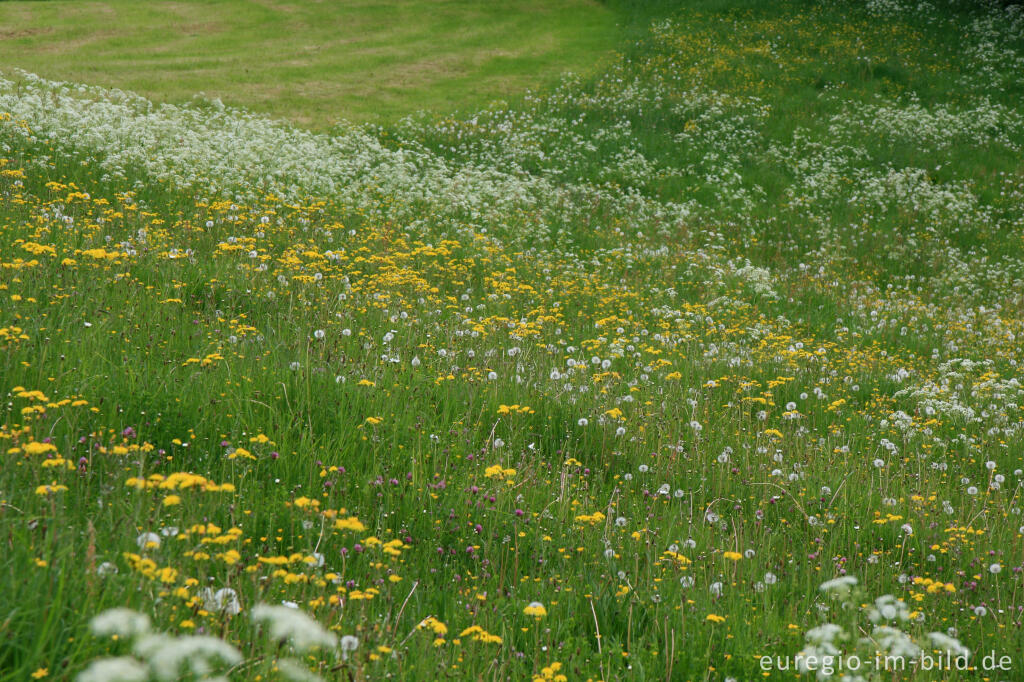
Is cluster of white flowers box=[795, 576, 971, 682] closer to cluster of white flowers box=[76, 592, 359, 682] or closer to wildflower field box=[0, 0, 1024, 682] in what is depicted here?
wildflower field box=[0, 0, 1024, 682]

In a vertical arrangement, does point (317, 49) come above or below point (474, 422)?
above

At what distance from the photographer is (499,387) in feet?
20.6

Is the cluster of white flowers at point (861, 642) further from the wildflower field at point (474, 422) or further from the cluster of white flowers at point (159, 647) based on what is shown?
the cluster of white flowers at point (159, 647)

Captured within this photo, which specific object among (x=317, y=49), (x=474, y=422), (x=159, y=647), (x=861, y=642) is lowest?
(x=474, y=422)

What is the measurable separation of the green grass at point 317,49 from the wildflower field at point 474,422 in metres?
6.73

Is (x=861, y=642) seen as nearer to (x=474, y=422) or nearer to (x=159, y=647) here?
(x=159, y=647)

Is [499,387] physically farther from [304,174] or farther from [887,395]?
[304,174]

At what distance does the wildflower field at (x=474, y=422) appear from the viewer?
3.07 metres

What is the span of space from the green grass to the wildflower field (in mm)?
6729

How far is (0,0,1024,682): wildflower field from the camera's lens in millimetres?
3066

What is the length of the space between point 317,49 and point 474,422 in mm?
27179

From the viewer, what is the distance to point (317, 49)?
29.2m

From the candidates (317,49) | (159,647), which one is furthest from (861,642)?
(317,49)

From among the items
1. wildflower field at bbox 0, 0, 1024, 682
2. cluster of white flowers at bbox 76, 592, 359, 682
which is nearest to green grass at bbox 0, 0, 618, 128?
wildflower field at bbox 0, 0, 1024, 682
